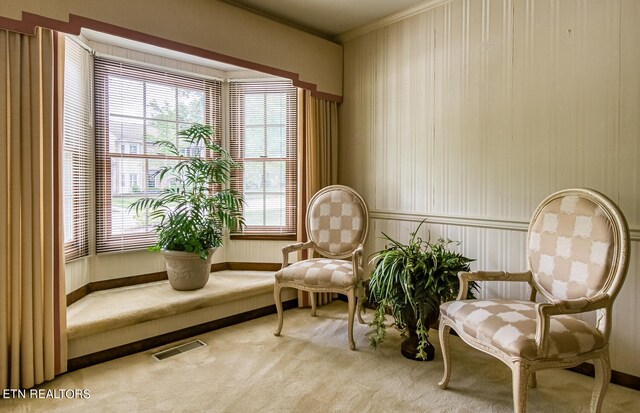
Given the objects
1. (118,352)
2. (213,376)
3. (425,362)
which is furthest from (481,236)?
(118,352)

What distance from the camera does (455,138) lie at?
281 centimetres

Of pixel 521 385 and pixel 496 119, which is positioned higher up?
pixel 496 119

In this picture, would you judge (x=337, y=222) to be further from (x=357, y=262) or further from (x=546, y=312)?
(x=546, y=312)

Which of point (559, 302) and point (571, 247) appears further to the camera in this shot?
point (571, 247)

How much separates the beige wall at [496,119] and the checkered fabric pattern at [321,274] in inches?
31.2

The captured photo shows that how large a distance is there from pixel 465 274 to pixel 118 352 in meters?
2.23

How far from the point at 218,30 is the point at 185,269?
186 centimetres

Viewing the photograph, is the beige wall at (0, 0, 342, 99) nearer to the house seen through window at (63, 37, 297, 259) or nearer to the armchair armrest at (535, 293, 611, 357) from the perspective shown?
the house seen through window at (63, 37, 297, 259)

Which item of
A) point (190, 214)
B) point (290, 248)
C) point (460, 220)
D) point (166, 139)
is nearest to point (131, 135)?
point (166, 139)

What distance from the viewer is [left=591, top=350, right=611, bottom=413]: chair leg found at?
1645mm

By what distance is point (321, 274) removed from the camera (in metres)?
2.63

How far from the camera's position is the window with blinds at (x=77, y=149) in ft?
9.05

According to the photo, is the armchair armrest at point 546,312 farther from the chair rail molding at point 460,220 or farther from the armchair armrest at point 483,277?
the chair rail molding at point 460,220

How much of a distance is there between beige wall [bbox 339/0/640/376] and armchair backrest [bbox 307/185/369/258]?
0.36 m
